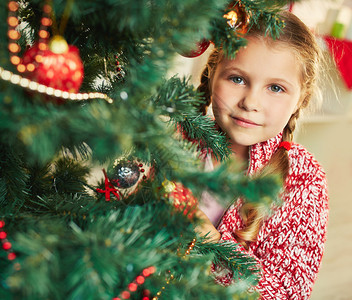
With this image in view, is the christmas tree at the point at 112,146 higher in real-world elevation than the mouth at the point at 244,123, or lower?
higher

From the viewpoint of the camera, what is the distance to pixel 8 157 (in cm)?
50

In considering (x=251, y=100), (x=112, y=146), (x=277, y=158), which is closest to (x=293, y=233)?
(x=277, y=158)

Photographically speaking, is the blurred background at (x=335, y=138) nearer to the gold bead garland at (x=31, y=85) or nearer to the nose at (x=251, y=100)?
the nose at (x=251, y=100)

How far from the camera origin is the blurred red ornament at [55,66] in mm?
332

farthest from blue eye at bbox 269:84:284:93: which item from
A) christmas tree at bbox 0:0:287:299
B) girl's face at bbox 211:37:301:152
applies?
christmas tree at bbox 0:0:287:299

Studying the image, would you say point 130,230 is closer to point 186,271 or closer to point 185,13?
point 186,271

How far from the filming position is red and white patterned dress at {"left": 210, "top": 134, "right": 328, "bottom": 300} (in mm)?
727

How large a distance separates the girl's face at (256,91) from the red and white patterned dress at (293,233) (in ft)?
0.30

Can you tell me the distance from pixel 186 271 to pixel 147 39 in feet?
0.92

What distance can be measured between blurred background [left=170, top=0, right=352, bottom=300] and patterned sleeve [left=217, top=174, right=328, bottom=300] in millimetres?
445

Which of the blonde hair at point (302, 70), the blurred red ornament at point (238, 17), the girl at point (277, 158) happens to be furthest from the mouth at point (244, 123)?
the blurred red ornament at point (238, 17)

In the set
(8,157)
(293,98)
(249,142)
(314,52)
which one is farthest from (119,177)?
(314,52)

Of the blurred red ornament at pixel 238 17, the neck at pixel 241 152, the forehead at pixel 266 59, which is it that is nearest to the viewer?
the blurred red ornament at pixel 238 17

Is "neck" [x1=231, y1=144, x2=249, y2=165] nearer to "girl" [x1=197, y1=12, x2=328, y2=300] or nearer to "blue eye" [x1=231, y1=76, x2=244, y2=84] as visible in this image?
"girl" [x1=197, y1=12, x2=328, y2=300]
